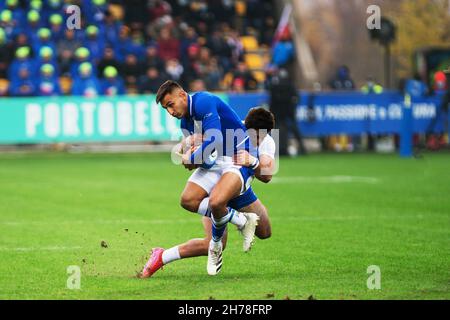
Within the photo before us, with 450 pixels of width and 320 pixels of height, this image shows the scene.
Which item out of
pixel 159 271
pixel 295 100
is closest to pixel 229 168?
pixel 159 271

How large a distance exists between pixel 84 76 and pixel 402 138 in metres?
8.68

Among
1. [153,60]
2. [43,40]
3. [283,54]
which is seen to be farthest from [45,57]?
[283,54]

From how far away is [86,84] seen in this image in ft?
103

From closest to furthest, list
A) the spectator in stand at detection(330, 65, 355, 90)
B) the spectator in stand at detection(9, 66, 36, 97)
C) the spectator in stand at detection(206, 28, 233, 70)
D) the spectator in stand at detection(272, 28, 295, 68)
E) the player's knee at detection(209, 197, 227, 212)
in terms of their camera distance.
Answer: the player's knee at detection(209, 197, 227, 212) → the spectator in stand at detection(9, 66, 36, 97) → the spectator in stand at detection(272, 28, 295, 68) → the spectator in stand at detection(330, 65, 355, 90) → the spectator in stand at detection(206, 28, 233, 70)

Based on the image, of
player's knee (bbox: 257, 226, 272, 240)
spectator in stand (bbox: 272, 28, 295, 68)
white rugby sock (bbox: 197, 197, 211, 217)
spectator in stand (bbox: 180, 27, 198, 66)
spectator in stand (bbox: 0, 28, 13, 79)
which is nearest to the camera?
white rugby sock (bbox: 197, 197, 211, 217)

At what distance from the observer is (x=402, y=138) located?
99.0 feet

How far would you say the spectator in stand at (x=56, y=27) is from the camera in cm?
3328

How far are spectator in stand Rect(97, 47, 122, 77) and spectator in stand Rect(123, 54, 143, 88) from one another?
21 centimetres

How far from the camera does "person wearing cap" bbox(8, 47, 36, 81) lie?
31.4 metres

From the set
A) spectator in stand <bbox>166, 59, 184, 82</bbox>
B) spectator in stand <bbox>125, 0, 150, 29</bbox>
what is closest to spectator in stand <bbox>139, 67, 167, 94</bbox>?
spectator in stand <bbox>166, 59, 184, 82</bbox>

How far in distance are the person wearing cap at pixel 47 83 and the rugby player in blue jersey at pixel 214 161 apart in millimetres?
20606

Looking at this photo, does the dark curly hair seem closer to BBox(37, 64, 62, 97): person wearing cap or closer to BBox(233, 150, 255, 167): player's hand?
BBox(233, 150, 255, 167): player's hand

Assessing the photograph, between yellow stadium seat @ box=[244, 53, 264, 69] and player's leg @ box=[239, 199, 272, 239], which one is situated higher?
player's leg @ box=[239, 199, 272, 239]
